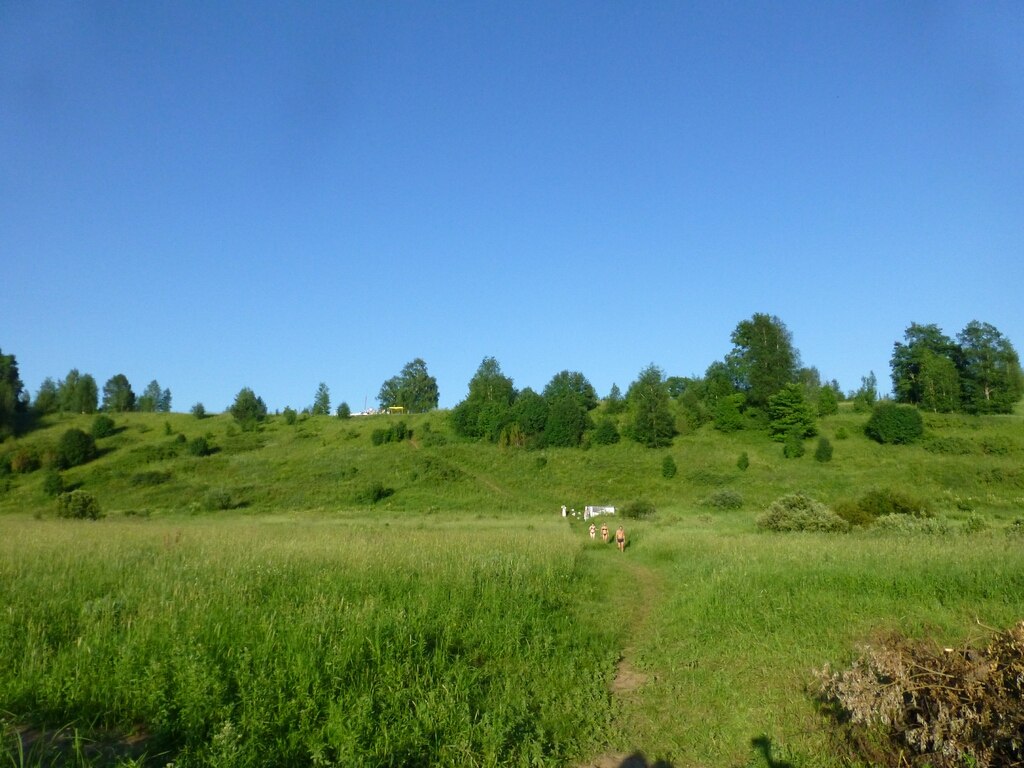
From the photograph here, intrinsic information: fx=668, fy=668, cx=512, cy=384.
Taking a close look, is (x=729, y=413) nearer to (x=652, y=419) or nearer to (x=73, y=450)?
(x=652, y=419)

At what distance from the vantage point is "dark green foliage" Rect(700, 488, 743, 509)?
40750mm

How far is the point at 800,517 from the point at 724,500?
15.1m

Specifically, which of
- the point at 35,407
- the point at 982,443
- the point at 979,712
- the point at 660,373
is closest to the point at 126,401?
the point at 35,407

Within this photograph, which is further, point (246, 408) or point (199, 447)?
point (246, 408)

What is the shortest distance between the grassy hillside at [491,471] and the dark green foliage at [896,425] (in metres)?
1.27

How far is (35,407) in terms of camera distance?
7462 cm

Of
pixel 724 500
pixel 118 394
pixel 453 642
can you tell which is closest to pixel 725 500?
pixel 724 500

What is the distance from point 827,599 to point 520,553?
696 centimetres

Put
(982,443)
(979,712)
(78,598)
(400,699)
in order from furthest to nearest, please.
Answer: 1. (982,443)
2. (78,598)
3. (400,699)
4. (979,712)

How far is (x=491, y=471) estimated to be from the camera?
57594 millimetres

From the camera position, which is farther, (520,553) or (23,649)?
(520,553)

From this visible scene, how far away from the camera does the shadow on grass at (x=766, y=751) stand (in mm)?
5344

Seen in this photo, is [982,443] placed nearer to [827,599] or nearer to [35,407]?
[827,599]

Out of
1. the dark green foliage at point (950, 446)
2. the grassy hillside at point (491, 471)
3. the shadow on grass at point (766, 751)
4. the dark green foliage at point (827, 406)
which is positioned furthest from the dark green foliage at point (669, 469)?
the shadow on grass at point (766, 751)
